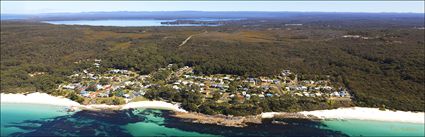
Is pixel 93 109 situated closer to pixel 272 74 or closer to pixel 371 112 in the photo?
pixel 272 74

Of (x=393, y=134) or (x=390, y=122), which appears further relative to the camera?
(x=390, y=122)

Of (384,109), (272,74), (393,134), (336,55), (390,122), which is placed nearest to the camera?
(393,134)

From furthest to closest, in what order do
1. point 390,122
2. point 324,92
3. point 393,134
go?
point 324,92 < point 390,122 < point 393,134

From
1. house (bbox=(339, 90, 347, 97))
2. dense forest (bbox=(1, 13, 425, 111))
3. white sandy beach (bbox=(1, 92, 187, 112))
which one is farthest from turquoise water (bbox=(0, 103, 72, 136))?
house (bbox=(339, 90, 347, 97))

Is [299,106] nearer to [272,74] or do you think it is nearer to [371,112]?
[371,112]

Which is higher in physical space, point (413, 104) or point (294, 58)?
point (294, 58)

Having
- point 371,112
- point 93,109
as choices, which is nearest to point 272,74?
point 371,112

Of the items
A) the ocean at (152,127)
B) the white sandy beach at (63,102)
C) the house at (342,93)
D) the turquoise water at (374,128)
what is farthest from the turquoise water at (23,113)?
the house at (342,93)

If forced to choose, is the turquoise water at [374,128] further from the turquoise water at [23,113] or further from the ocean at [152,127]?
the turquoise water at [23,113]
